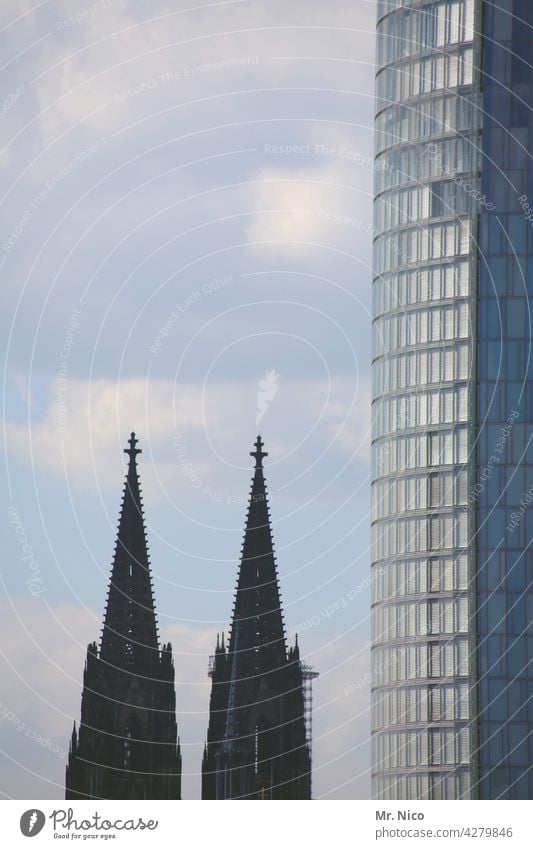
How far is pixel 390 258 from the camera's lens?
12069cm

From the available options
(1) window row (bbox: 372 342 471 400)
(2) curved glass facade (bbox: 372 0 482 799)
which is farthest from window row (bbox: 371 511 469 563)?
(1) window row (bbox: 372 342 471 400)

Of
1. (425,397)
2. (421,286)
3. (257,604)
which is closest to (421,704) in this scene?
(257,604)

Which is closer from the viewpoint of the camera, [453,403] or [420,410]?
[453,403]

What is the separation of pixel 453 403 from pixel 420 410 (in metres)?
2.33

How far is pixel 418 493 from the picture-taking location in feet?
389

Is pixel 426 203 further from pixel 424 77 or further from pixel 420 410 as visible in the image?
pixel 420 410

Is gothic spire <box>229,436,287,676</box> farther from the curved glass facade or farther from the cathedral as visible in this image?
the curved glass facade

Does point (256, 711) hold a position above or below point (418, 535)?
below

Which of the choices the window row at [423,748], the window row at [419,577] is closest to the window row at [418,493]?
the window row at [419,577]

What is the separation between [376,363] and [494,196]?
12.9 metres

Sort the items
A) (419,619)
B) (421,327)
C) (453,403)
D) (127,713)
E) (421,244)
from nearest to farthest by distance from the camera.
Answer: (127,713) → (453,403) → (419,619) → (421,244) → (421,327)

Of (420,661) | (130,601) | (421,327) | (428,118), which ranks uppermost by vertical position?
(428,118)

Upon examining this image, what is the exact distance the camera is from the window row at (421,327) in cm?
11681
